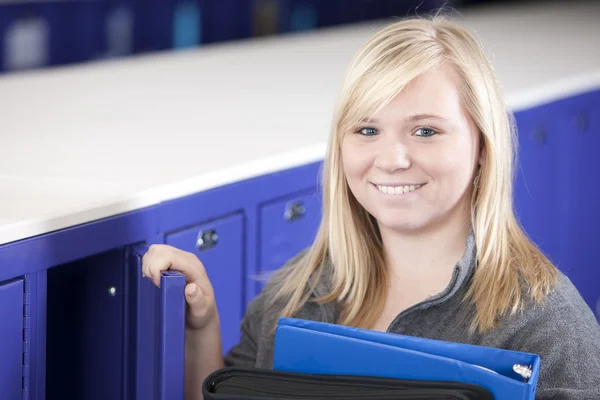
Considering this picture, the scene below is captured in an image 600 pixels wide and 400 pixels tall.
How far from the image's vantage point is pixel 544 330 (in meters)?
1.48

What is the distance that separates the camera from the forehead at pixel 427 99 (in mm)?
1574

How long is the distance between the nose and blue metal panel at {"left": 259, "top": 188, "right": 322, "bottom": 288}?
2.54 ft

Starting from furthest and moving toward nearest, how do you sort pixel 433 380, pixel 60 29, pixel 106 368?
pixel 60 29
pixel 106 368
pixel 433 380

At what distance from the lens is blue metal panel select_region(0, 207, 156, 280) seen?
160cm

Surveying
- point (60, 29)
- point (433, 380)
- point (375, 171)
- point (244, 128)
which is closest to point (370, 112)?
point (375, 171)

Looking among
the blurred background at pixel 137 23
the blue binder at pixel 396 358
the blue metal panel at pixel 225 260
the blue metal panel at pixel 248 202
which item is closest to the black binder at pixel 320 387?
the blue binder at pixel 396 358

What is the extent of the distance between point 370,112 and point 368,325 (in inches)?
12.8

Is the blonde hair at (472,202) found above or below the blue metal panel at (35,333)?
above

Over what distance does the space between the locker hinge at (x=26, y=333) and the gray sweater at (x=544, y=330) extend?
0.53 m

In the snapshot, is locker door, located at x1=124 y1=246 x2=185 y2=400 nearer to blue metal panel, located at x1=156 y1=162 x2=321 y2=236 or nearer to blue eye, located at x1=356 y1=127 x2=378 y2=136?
blue metal panel, located at x1=156 y1=162 x2=321 y2=236

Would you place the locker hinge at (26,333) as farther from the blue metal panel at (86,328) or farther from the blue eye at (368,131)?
the blue eye at (368,131)

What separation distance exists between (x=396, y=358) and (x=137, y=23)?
361 centimetres

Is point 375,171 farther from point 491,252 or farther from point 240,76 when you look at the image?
point 240,76

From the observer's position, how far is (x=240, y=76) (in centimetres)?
335
